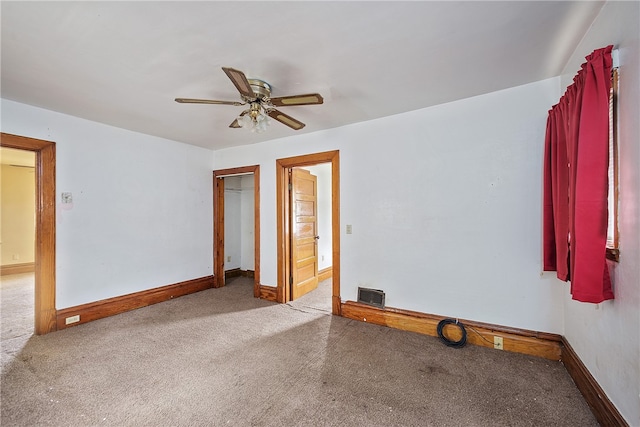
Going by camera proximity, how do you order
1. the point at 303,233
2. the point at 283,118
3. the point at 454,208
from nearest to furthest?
the point at 283,118 → the point at 454,208 → the point at 303,233

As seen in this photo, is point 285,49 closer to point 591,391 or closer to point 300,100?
point 300,100

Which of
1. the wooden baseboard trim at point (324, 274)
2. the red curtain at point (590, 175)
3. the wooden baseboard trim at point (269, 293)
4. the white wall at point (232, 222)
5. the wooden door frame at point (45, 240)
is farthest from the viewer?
the white wall at point (232, 222)

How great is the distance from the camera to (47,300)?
2.82 meters

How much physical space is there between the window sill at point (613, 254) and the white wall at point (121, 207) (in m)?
4.69

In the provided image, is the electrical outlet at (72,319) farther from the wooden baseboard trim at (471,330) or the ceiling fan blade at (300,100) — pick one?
the ceiling fan blade at (300,100)

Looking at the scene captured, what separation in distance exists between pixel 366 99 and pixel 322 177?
279 cm

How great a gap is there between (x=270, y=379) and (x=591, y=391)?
7.11 ft

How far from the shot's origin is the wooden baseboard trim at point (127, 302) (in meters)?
2.98

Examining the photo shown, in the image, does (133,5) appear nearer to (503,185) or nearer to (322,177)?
(503,185)

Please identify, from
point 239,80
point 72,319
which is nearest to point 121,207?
point 72,319

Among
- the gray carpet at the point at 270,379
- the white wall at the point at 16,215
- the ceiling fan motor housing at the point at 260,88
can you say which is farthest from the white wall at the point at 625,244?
the white wall at the point at 16,215

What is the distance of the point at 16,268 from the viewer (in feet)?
18.2

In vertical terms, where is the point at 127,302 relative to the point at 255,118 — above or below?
below

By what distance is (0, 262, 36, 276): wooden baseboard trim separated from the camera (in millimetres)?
5418
